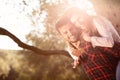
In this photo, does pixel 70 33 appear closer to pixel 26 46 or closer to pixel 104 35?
pixel 104 35

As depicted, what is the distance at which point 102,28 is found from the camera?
4.93 metres

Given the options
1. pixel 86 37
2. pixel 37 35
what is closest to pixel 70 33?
pixel 86 37

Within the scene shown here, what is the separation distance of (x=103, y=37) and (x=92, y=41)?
0.16 meters

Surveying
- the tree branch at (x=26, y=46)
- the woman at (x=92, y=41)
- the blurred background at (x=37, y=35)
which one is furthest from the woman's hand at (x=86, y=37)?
the tree branch at (x=26, y=46)

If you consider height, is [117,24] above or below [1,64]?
above

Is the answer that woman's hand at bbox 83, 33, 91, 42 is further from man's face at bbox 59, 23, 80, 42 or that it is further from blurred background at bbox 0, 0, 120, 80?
blurred background at bbox 0, 0, 120, 80

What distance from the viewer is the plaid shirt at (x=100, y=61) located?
15.8ft

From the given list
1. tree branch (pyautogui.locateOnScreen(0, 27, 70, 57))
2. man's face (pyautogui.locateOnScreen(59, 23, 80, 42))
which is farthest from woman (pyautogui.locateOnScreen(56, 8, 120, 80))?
tree branch (pyautogui.locateOnScreen(0, 27, 70, 57))

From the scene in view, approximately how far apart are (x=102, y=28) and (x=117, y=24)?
Result: 226 millimetres

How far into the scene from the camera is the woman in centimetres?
484

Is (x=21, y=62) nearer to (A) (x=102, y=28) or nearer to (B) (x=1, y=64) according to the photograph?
(B) (x=1, y=64)

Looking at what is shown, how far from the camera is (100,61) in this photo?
4.84 metres

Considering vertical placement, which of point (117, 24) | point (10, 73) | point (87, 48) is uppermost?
point (117, 24)

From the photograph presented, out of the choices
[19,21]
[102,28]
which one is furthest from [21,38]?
[102,28]
